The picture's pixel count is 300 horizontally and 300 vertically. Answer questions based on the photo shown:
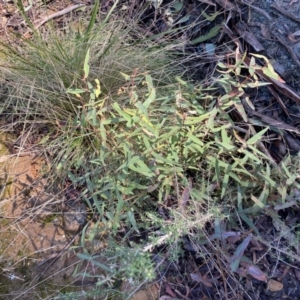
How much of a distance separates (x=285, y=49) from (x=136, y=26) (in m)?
0.56

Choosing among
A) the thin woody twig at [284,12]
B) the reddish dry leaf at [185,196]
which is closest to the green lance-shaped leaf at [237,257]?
the reddish dry leaf at [185,196]

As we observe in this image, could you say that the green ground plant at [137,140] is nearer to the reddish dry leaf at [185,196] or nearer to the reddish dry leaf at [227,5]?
the reddish dry leaf at [185,196]

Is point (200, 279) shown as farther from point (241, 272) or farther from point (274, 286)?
point (274, 286)

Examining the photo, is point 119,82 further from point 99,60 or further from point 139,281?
point 139,281

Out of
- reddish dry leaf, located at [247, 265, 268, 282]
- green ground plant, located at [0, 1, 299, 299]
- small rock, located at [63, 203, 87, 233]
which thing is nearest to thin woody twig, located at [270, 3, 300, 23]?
green ground plant, located at [0, 1, 299, 299]

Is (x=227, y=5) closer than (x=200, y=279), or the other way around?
(x=200, y=279)

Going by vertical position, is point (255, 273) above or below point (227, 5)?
below

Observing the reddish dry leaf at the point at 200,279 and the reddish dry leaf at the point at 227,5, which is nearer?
the reddish dry leaf at the point at 200,279

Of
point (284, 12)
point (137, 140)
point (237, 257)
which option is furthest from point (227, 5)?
point (237, 257)

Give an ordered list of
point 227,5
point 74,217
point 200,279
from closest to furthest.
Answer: point 200,279, point 74,217, point 227,5

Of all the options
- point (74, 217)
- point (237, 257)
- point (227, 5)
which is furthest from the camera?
point (227, 5)

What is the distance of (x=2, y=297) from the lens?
1.33 m

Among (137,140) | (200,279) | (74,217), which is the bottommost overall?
(200,279)

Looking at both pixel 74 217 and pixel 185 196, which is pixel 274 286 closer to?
pixel 185 196
